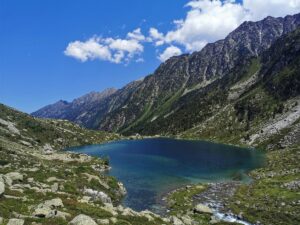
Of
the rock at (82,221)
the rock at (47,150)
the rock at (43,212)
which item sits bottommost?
the rock at (82,221)

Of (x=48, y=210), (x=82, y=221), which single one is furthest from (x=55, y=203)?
(x=82, y=221)

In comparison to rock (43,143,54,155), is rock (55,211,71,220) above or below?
below

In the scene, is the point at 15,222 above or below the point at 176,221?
above

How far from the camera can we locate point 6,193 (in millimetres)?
43906

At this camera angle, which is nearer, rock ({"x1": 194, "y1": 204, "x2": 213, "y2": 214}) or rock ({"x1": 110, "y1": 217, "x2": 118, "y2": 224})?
rock ({"x1": 110, "y1": 217, "x2": 118, "y2": 224})

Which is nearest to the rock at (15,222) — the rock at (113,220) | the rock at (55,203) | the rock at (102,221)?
the rock at (55,203)

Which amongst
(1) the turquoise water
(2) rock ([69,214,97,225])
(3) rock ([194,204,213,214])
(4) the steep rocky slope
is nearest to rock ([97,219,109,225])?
(4) the steep rocky slope

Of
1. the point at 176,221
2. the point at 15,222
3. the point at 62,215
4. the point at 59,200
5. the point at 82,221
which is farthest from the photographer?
the point at 176,221

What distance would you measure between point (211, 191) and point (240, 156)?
7376 cm

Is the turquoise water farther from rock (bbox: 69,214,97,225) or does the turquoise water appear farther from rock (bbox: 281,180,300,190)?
rock (bbox: 69,214,97,225)

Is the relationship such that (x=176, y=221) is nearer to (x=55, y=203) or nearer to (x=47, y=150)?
(x=55, y=203)

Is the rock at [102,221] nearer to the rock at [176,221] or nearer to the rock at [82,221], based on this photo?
the rock at [82,221]

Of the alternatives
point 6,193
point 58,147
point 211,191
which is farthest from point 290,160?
point 58,147

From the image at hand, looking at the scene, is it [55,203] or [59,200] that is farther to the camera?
[59,200]
